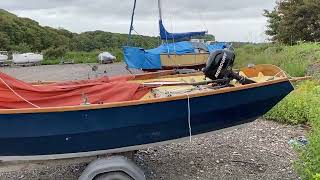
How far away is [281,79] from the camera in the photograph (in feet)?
18.2

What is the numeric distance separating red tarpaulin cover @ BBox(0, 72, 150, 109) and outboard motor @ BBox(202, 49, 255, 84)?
0.81 meters

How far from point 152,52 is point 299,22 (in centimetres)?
868

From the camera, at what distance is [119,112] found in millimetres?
4922

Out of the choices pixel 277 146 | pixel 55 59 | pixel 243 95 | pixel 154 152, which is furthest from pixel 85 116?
pixel 55 59

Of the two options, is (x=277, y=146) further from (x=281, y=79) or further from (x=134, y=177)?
(x=134, y=177)

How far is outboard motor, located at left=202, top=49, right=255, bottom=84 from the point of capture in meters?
5.70

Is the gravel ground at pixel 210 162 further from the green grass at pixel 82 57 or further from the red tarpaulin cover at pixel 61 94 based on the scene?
the green grass at pixel 82 57

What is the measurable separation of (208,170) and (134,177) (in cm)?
141

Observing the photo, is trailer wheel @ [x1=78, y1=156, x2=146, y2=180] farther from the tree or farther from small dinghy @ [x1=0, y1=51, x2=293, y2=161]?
the tree

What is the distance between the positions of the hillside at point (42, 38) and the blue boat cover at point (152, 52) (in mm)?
24852

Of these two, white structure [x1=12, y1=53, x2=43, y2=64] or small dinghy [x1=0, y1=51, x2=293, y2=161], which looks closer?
small dinghy [x1=0, y1=51, x2=293, y2=161]

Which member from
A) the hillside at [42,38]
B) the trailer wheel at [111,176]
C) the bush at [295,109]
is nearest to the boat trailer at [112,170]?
the trailer wheel at [111,176]

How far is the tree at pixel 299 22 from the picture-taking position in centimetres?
2433

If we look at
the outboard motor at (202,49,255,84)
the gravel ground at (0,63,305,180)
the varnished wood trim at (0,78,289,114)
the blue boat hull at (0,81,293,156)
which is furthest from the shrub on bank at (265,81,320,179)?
the blue boat hull at (0,81,293,156)
